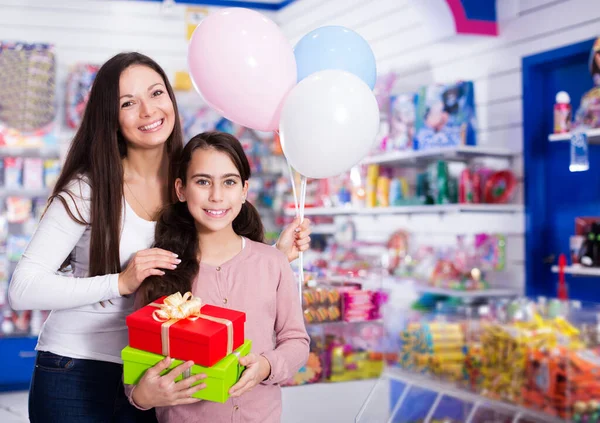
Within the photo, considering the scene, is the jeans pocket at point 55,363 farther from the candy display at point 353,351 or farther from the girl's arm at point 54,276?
the candy display at point 353,351

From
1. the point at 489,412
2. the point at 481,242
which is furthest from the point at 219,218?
the point at 481,242

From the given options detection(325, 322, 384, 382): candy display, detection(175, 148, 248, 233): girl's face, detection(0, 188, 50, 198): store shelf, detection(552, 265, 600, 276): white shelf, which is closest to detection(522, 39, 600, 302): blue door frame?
detection(552, 265, 600, 276): white shelf

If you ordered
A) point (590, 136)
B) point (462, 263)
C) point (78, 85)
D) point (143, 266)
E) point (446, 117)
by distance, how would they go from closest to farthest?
point (143, 266), point (590, 136), point (462, 263), point (446, 117), point (78, 85)

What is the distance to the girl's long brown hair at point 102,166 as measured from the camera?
1.76 m

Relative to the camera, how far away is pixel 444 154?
4.08m

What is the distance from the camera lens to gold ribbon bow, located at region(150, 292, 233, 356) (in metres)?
1.51

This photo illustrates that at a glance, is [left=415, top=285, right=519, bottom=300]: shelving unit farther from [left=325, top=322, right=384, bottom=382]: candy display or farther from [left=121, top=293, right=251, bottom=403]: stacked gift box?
[left=121, top=293, right=251, bottom=403]: stacked gift box

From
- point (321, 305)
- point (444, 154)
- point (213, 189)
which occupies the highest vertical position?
point (444, 154)

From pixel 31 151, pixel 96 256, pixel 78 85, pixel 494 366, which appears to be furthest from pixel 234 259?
pixel 78 85

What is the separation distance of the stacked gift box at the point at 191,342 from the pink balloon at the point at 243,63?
700 millimetres

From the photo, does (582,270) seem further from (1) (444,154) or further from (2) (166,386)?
(2) (166,386)

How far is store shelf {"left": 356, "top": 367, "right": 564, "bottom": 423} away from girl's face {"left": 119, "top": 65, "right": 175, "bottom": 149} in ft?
4.08

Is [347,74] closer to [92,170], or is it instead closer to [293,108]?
[293,108]

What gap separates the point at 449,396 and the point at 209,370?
1.11 m
